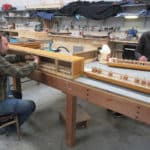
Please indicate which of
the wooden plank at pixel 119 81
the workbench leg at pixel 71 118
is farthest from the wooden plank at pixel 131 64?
the workbench leg at pixel 71 118

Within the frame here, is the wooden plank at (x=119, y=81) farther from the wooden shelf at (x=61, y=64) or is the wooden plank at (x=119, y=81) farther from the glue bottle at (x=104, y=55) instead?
the glue bottle at (x=104, y=55)

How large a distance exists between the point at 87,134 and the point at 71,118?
0.50m

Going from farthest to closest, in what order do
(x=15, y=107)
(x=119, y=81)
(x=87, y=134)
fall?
(x=87, y=134), (x=15, y=107), (x=119, y=81)

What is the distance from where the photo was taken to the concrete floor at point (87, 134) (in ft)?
6.63

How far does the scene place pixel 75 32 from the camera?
5.95 metres

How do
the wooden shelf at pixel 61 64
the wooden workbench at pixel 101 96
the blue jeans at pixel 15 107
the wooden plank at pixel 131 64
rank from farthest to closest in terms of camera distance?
the blue jeans at pixel 15 107 → the wooden plank at pixel 131 64 → the wooden shelf at pixel 61 64 → the wooden workbench at pixel 101 96

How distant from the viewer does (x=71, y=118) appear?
186 cm

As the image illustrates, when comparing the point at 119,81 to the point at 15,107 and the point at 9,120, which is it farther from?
the point at 9,120

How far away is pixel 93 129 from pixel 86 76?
98 cm

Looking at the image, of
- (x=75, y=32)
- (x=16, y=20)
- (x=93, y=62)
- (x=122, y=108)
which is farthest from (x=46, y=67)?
(x=16, y=20)

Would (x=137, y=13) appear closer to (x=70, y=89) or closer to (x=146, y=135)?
(x=146, y=135)

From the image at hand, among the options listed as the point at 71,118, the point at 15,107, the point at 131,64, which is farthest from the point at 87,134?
the point at 131,64

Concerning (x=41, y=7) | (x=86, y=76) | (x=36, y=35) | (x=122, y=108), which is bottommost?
(x=122, y=108)

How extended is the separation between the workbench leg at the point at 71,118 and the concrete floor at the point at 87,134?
9 centimetres
